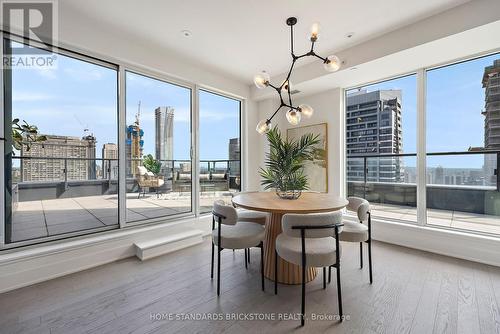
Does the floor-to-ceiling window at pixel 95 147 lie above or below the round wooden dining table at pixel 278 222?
above

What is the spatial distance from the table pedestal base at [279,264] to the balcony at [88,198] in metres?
1.97

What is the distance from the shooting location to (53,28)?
2432 mm

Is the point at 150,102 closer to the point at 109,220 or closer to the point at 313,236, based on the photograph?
the point at 109,220

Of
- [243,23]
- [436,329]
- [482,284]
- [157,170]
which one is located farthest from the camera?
[157,170]

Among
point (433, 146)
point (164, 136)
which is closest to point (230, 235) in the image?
point (164, 136)

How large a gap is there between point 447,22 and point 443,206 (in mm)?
2503

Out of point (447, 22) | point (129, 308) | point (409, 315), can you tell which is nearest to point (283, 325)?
point (409, 315)

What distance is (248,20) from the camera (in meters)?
2.60

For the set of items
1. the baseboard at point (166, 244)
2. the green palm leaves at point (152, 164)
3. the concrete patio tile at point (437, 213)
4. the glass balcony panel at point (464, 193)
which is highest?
the green palm leaves at point (152, 164)

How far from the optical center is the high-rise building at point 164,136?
3.53 m

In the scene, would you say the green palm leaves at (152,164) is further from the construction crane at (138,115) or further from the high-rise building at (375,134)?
the high-rise building at (375,134)

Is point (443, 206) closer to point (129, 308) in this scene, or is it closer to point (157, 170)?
point (129, 308)

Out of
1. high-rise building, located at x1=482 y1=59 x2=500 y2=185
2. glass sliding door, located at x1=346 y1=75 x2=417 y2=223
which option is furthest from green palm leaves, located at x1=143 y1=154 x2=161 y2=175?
high-rise building, located at x1=482 y1=59 x2=500 y2=185

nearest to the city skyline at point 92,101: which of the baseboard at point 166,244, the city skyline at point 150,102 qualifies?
the city skyline at point 150,102
